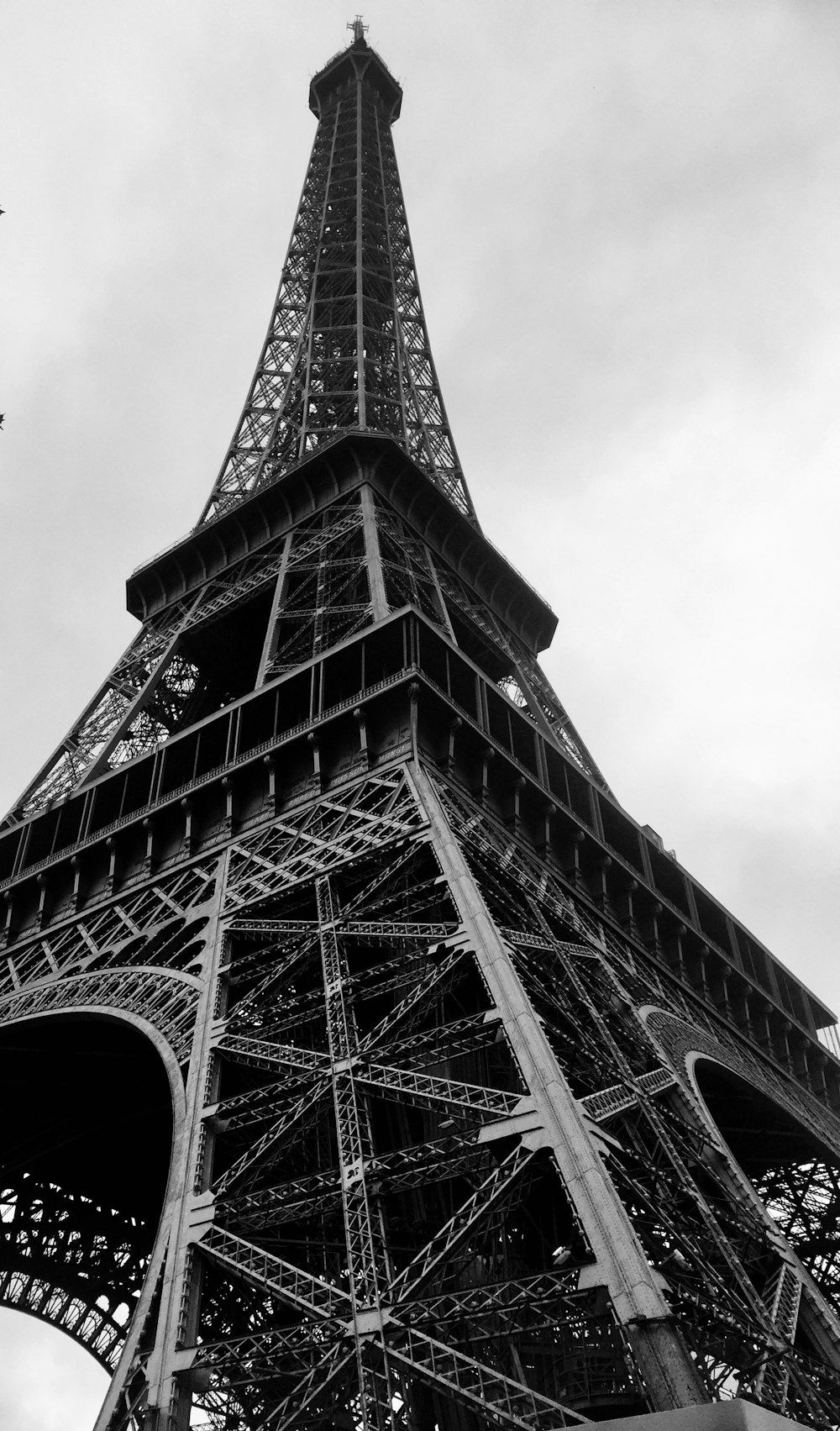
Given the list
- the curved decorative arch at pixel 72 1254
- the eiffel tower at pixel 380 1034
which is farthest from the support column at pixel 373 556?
the curved decorative arch at pixel 72 1254

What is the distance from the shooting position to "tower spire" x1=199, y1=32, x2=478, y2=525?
48312 millimetres

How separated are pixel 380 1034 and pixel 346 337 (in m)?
44.8

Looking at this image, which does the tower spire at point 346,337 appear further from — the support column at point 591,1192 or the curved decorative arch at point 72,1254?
the support column at point 591,1192

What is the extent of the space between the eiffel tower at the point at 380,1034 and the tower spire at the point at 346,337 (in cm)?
65

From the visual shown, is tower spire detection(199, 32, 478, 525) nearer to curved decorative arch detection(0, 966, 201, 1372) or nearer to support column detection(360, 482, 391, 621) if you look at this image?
support column detection(360, 482, 391, 621)

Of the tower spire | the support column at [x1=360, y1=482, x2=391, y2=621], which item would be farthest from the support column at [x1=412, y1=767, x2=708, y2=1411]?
the tower spire

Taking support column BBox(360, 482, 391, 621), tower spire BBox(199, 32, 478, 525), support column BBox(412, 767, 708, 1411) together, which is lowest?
support column BBox(412, 767, 708, 1411)

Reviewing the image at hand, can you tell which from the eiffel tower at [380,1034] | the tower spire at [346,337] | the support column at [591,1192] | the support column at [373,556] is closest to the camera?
the support column at [591,1192]

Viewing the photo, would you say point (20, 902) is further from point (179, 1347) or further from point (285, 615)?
point (179, 1347)

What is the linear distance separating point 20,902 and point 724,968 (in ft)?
60.8

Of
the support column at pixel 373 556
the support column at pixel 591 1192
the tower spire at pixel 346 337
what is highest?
the tower spire at pixel 346 337

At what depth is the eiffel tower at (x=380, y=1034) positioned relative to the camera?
12.5 meters

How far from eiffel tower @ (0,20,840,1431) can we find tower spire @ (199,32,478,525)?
0.65 meters

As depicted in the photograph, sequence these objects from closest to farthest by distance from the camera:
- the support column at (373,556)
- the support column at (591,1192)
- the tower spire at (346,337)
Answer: the support column at (591,1192)
the support column at (373,556)
the tower spire at (346,337)
